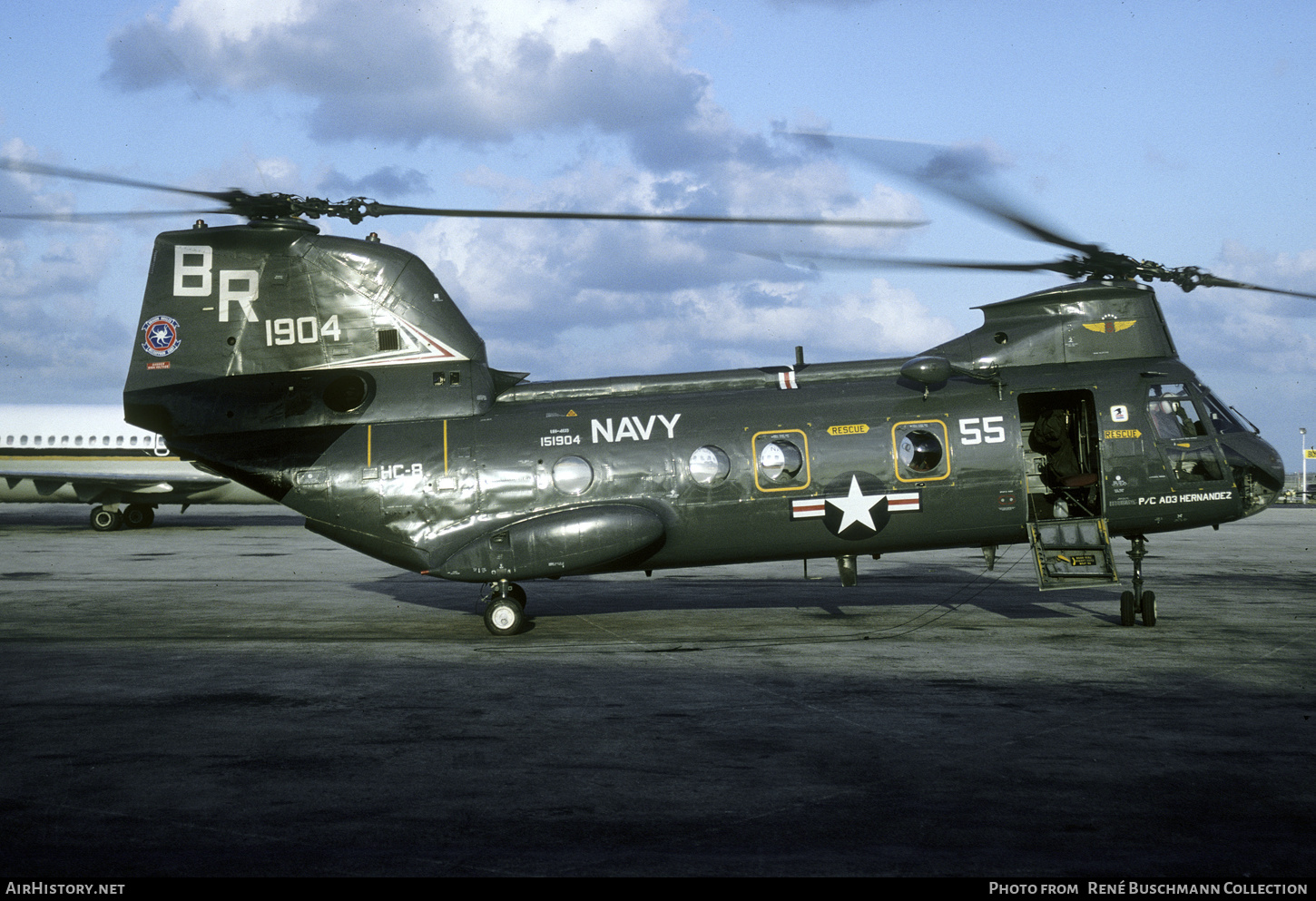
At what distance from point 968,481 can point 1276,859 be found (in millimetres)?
8473

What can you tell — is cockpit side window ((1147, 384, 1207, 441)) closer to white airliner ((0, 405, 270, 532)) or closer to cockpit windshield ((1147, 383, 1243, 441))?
cockpit windshield ((1147, 383, 1243, 441))

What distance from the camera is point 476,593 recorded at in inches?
736

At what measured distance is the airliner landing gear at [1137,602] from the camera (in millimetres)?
13523

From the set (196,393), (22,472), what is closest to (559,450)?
(196,393)

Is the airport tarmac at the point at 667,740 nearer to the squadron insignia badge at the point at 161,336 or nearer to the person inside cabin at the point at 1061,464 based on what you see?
the person inside cabin at the point at 1061,464

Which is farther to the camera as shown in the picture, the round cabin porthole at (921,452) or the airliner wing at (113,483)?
the airliner wing at (113,483)

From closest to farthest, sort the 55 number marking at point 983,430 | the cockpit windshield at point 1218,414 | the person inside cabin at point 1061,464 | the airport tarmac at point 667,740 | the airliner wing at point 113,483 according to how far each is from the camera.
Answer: the airport tarmac at point 667,740 → the 55 number marking at point 983,430 → the cockpit windshield at point 1218,414 → the person inside cabin at point 1061,464 → the airliner wing at point 113,483

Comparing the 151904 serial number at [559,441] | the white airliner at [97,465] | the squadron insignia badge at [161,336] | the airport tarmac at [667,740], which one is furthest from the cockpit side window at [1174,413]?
the white airliner at [97,465]

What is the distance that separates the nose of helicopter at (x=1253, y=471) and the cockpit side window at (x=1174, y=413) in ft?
1.43

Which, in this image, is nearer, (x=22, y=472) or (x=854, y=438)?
(x=854, y=438)

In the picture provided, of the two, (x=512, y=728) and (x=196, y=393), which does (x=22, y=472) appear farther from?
(x=512, y=728)

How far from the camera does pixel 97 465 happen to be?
33594 mm

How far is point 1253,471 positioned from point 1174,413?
4.24 ft

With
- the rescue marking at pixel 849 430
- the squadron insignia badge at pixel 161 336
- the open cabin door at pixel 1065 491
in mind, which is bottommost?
the open cabin door at pixel 1065 491
